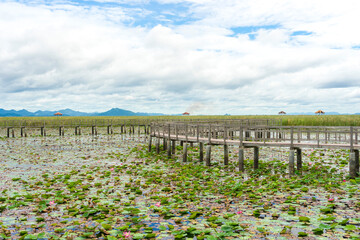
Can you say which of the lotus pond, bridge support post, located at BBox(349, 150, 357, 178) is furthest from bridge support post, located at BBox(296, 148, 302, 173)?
bridge support post, located at BBox(349, 150, 357, 178)

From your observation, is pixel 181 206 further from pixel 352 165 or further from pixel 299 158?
pixel 299 158

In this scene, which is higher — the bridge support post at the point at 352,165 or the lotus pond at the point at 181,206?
the bridge support post at the point at 352,165

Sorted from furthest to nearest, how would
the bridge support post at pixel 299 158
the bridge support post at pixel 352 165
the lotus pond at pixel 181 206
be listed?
1. the bridge support post at pixel 299 158
2. the bridge support post at pixel 352 165
3. the lotus pond at pixel 181 206

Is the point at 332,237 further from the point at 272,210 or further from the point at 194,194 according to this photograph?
the point at 194,194

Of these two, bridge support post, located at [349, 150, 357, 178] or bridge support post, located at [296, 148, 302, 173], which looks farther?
bridge support post, located at [296, 148, 302, 173]

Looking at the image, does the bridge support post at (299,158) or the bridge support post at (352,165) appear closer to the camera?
the bridge support post at (352,165)

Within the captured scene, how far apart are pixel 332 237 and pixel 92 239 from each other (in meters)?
A: 5.52

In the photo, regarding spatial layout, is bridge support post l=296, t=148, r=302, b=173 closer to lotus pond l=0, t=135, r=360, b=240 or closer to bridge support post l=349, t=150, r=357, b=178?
lotus pond l=0, t=135, r=360, b=240

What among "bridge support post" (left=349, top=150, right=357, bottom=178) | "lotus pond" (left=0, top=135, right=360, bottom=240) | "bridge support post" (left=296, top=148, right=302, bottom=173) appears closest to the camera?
"lotus pond" (left=0, top=135, right=360, bottom=240)

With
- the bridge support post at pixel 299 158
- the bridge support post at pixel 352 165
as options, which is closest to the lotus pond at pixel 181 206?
the bridge support post at pixel 352 165

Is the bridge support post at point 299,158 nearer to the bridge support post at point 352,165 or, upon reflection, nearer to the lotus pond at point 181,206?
the lotus pond at point 181,206

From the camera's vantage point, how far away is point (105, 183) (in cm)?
1287

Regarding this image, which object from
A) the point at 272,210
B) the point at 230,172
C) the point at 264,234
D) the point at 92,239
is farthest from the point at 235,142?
the point at 92,239

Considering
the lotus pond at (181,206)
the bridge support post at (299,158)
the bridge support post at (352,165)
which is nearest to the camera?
the lotus pond at (181,206)
